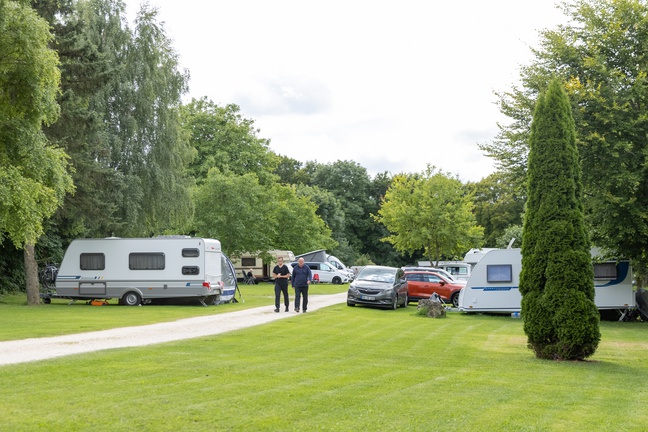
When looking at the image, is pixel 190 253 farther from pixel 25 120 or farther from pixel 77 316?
pixel 25 120

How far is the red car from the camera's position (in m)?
29.2

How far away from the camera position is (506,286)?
78.6 feet

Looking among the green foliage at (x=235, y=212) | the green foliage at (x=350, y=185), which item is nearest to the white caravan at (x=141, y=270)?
the green foliage at (x=235, y=212)

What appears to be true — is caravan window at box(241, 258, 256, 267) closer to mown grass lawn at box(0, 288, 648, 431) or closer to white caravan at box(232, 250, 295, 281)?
white caravan at box(232, 250, 295, 281)

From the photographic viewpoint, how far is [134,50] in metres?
32.2

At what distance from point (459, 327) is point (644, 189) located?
8.55 m

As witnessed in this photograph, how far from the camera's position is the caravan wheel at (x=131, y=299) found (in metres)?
26.0

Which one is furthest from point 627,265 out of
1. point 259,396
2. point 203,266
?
point 259,396

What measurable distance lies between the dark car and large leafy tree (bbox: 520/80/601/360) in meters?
12.9

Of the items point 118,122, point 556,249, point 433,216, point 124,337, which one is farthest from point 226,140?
point 556,249

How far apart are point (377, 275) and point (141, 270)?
884cm

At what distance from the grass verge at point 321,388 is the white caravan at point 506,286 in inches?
368

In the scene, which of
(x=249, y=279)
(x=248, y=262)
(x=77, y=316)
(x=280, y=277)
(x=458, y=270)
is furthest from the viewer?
(x=248, y=262)

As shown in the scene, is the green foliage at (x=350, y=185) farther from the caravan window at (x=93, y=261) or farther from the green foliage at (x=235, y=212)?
the caravan window at (x=93, y=261)
